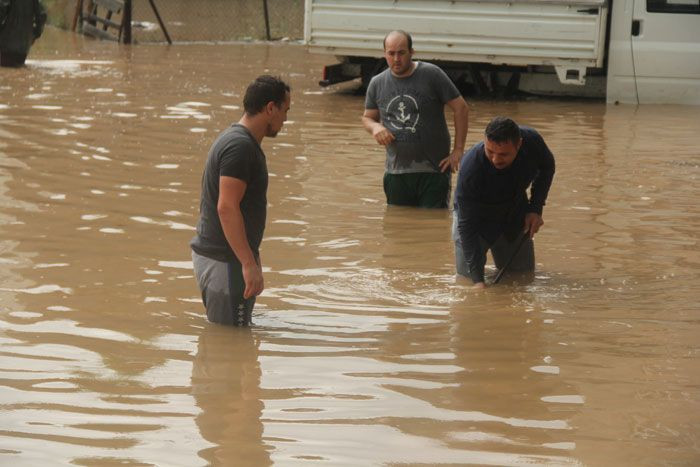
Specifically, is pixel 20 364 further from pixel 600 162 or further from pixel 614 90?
pixel 614 90

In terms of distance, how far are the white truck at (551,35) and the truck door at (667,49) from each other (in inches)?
0.5

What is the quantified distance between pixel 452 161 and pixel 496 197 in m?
2.21

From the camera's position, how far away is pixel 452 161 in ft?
32.3

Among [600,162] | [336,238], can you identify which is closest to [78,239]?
[336,238]

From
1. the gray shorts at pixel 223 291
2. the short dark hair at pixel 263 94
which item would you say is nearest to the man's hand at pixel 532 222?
the gray shorts at pixel 223 291

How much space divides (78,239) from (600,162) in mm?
5671

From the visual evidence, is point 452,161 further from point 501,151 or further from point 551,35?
point 551,35

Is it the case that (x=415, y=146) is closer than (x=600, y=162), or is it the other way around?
(x=415, y=146)

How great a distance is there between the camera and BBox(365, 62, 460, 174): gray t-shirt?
9.77 meters

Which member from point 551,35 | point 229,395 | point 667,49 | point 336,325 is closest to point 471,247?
point 336,325

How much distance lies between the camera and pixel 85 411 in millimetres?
5473

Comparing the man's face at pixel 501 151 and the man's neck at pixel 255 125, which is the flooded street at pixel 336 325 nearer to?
the man's face at pixel 501 151

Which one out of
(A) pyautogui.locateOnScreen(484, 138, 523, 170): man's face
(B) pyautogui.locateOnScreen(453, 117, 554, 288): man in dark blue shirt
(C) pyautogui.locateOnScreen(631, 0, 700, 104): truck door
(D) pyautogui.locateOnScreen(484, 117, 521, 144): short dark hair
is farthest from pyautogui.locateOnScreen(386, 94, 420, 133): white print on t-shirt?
(C) pyautogui.locateOnScreen(631, 0, 700, 104): truck door

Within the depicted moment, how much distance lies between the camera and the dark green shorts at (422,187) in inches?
396
